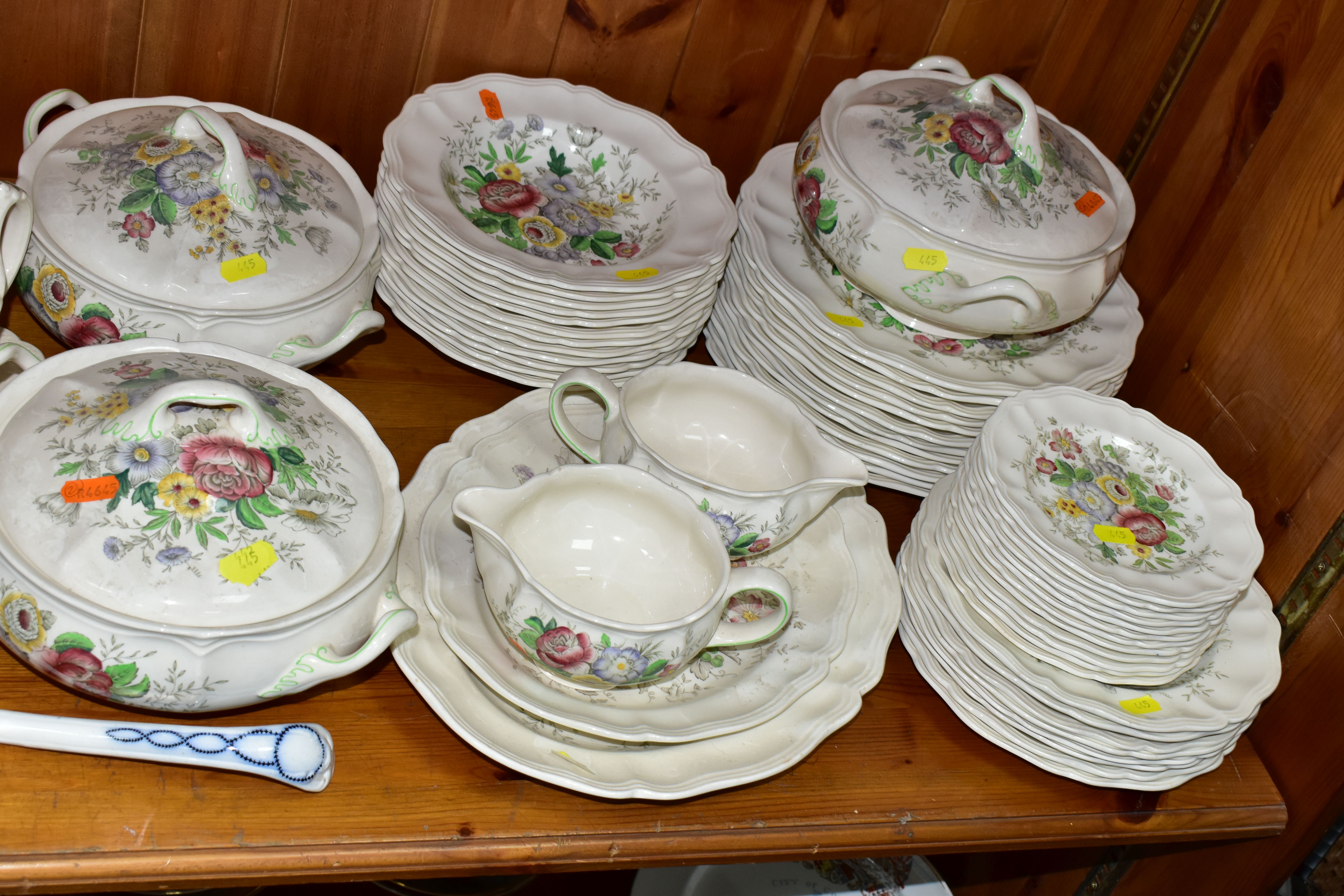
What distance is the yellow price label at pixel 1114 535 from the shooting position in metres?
1.07

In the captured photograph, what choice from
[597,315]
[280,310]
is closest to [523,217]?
[597,315]

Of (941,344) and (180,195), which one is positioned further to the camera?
(941,344)

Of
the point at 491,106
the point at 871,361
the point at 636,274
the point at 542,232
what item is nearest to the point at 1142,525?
the point at 871,361

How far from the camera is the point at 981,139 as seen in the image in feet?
3.58

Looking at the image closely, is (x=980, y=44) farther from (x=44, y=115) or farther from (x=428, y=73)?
(x=44, y=115)

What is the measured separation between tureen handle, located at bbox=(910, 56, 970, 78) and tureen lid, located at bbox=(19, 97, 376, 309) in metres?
0.65

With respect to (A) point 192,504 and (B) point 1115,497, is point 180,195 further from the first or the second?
(B) point 1115,497

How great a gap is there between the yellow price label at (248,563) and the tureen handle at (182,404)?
0.07 m

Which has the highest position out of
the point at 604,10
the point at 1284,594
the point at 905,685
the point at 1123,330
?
the point at 604,10

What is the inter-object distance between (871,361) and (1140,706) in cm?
39

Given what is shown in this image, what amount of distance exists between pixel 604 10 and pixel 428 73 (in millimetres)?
196

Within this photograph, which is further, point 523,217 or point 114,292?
point 523,217

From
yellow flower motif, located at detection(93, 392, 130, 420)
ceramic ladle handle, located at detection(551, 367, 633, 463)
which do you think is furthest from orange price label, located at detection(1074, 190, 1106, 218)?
yellow flower motif, located at detection(93, 392, 130, 420)

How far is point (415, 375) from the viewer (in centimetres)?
118
